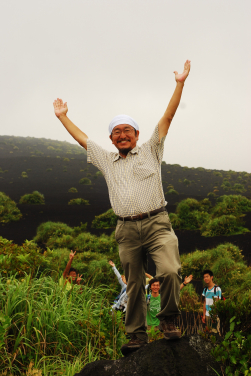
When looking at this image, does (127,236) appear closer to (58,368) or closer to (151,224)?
(151,224)

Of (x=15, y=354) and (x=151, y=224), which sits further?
(x=15, y=354)

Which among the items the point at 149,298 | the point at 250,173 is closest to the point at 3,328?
the point at 149,298

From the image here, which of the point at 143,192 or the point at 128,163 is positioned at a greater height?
the point at 128,163

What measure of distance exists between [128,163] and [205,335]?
174cm

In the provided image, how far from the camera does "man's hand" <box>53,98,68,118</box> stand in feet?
10.5

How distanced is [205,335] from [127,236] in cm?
119

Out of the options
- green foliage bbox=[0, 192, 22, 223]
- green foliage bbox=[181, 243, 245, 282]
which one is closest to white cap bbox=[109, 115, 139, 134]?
green foliage bbox=[181, 243, 245, 282]

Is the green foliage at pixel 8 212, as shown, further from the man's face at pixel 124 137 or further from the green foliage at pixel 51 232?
the man's face at pixel 124 137

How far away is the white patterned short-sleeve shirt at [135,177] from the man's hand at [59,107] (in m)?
0.69

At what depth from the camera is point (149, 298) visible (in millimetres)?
5086

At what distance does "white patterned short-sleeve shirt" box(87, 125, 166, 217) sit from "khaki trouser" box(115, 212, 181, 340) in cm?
13

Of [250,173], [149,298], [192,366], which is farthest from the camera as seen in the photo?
[250,173]

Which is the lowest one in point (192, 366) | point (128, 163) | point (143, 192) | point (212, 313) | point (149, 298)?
point (149, 298)

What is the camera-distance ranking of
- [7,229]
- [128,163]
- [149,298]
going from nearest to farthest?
1. [128,163]
2. [149,298]
3. [7,229]
